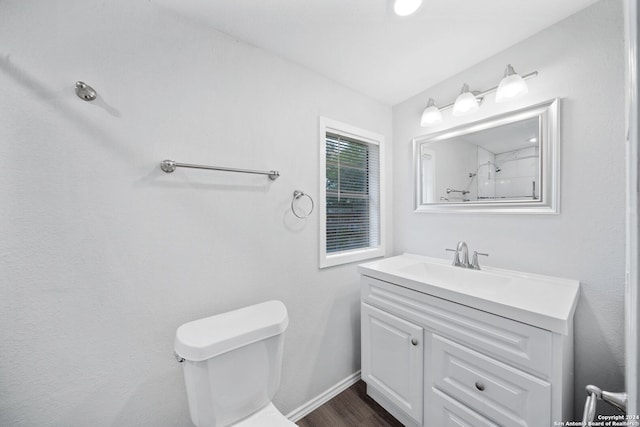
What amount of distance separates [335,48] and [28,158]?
57.7 inches

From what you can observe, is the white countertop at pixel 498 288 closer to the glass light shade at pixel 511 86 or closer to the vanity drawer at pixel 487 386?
the vanity drawer at pixel 487 386

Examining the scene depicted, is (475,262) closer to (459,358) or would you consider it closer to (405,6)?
(459,358)

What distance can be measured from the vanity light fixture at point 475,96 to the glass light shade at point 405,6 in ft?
2.18

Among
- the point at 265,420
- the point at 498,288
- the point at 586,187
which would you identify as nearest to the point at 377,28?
the point at 586,187

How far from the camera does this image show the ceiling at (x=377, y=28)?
1.10 metres

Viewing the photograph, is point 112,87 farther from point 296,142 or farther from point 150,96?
point 296,142

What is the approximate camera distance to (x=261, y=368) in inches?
41.1

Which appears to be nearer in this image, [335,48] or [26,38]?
[26,38]

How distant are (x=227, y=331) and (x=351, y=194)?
1.25 m

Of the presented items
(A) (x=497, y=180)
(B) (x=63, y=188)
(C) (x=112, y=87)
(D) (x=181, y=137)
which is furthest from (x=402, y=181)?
(B) (x=63, y=188)

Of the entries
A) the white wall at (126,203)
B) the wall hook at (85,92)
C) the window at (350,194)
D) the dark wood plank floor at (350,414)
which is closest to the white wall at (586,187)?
the window at (350,194)

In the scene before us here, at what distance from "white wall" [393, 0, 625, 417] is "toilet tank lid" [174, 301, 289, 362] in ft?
4.70

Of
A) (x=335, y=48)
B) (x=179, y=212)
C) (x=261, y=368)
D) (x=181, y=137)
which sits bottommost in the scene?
(x=261, y=368)

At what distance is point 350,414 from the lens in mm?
1513
